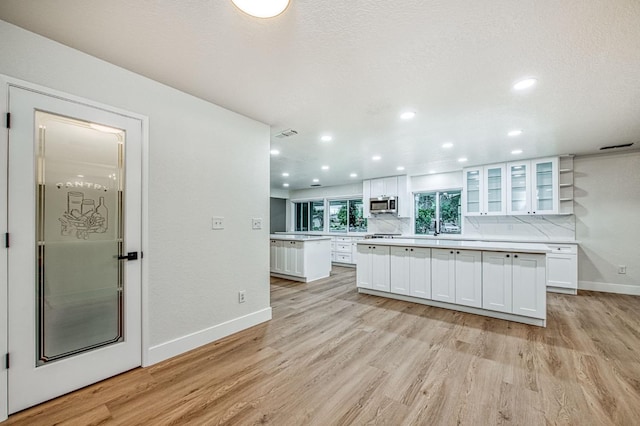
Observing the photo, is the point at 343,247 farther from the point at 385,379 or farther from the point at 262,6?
the point at 262,6

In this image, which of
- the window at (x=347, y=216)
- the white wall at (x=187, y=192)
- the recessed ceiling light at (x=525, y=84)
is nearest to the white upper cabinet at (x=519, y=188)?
the recessed ceiling light at (x=525, y=84)

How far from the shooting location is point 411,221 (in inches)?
273

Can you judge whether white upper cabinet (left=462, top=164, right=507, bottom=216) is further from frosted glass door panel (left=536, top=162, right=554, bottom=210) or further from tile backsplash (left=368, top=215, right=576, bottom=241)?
frosted glass door panel (left=536, top=162, right=554, bottom=210)

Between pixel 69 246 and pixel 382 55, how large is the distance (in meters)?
2.66

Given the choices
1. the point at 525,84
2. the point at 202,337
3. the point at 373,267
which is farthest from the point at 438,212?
the point at 202,337

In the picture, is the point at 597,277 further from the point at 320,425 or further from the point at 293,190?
the point at 293,190

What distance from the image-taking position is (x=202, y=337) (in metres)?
2.61

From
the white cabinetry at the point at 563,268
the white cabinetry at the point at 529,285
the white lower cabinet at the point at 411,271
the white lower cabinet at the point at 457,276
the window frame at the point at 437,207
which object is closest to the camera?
the white cabinetry at the point at 529,285

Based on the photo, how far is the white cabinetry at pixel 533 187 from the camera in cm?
483

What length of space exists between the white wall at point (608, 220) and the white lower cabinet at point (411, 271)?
3.38m

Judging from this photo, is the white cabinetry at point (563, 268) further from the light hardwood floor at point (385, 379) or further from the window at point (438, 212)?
the window at point (438, 212)

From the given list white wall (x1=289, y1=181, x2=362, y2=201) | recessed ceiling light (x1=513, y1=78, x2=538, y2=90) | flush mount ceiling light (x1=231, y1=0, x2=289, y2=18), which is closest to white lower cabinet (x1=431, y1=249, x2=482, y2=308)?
recessed ceiling light (x1=513, y1=78, x2=538, y2=90)

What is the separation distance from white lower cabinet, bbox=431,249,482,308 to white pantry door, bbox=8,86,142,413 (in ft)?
11.6

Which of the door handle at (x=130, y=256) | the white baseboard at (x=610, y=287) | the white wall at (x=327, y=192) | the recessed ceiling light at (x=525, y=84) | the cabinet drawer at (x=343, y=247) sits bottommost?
the white baseboard at (x=610, y=287)
